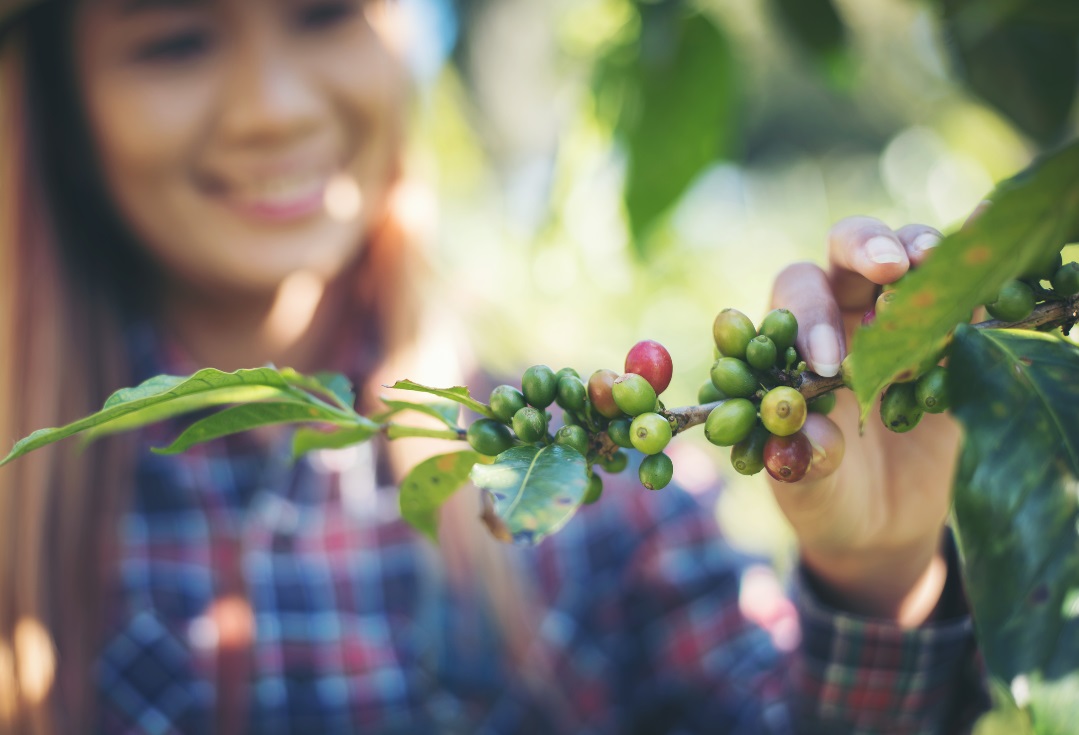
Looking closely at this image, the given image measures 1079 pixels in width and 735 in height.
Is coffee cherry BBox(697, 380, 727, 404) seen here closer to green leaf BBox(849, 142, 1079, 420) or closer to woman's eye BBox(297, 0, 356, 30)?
green leaf BBox(849, 142, 1079, 420)

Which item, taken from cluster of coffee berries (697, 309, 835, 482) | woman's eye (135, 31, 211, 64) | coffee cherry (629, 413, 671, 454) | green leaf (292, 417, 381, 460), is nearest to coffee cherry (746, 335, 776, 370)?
cluster of coffee berries (697, 309, 835, 482)

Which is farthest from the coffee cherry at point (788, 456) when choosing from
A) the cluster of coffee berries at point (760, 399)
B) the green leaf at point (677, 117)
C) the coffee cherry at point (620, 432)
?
the green leaf at point (677, 117)

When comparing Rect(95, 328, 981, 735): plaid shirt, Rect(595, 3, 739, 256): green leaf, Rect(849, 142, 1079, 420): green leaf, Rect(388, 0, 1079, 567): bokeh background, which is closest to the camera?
Rect(849, 142, 1079, 420): green leaf

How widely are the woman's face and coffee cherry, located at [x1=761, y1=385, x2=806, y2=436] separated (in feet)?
4.61

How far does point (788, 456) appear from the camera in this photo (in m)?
0.65

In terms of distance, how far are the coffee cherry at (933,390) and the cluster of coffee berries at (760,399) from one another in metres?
0.09

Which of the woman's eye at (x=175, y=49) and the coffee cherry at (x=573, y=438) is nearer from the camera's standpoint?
the coffee cherry at (x=573, y=438)

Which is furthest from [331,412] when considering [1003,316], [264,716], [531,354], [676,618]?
[531,354]

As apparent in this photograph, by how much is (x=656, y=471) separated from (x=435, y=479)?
197 mm

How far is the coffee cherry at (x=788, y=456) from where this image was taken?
647mm

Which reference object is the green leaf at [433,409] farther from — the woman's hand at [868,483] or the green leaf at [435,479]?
the woman's hand at [868,483]

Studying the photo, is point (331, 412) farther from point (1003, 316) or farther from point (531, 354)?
point (531, 354)

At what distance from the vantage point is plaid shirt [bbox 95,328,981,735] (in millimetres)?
1813

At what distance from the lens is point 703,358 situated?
142 inches
